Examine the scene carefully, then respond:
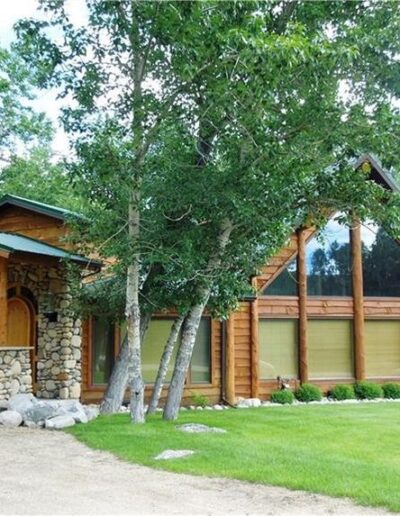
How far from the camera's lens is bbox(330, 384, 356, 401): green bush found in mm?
14875

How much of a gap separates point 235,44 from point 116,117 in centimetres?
266

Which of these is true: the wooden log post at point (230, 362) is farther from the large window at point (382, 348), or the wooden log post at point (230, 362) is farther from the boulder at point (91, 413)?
the large window at point (382, 348)

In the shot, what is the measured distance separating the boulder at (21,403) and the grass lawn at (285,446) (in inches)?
42.2

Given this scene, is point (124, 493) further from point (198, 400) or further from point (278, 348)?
point (278, 348)

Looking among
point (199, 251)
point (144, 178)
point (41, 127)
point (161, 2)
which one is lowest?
point (199, 251)

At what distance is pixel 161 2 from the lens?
313 inches

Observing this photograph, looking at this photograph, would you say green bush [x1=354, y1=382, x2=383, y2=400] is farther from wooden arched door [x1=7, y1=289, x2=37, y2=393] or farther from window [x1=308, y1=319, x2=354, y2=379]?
wooden arched door [x1=7, y1=289, x2=37, y2=393]

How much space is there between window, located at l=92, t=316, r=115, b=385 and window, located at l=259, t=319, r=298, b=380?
3.64m

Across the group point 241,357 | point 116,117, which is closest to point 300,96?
point 116,117

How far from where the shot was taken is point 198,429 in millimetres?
9344

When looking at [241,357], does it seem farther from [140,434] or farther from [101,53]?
[101,53]

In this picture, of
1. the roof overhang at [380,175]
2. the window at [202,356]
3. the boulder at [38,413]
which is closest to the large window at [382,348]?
the roof overhang at [380,175]

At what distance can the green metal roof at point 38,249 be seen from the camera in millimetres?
10976

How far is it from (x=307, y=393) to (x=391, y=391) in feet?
7.80
